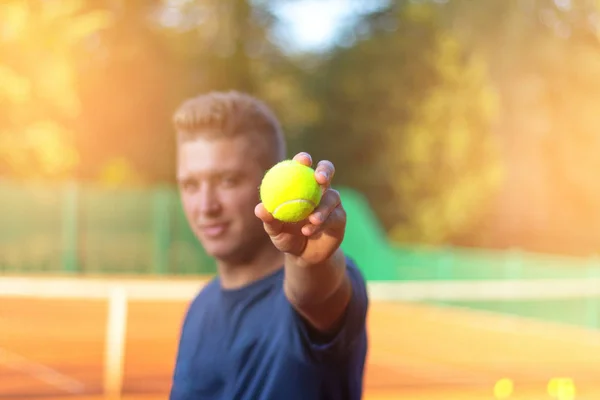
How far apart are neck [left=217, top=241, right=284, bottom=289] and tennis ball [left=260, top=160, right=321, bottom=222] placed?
0.48 meters

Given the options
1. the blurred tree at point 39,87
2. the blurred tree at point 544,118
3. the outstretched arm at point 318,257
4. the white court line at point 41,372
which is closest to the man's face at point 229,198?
the outstretched arm at point 318,257

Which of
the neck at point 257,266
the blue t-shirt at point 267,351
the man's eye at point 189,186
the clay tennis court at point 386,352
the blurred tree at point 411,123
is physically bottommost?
the clay tennis court at point 386,352

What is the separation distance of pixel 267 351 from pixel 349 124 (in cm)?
2245

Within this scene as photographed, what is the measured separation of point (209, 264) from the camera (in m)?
17.9

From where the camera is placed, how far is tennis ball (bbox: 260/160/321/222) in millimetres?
1381

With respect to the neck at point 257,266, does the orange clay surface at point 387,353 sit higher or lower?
lower

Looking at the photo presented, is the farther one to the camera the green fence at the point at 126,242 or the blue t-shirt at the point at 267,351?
the green fence at the point at 126,242

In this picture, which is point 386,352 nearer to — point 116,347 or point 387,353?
point 387,353

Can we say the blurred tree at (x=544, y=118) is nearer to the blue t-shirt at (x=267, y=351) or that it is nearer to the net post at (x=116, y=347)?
the net post at (x=116, y=347)

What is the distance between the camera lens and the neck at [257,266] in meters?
1.89

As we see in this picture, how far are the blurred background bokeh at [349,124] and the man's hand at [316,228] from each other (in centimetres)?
1347

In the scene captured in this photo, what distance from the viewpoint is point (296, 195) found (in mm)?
1387

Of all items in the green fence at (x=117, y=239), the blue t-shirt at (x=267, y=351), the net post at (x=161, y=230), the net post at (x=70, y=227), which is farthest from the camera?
the net post at (x=161, y=230)

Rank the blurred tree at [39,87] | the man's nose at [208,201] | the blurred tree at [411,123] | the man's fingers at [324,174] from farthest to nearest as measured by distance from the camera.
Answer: the blurred tree at [411,123], the blurred tree at [39,87], the man's nose at [208,201], the man's fingers at [324,174]
